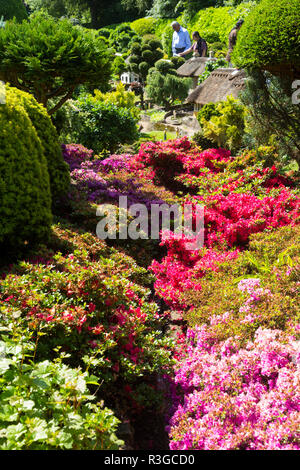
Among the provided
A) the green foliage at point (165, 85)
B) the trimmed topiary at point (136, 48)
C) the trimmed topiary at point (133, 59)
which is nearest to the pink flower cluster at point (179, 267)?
the green foliage at point (165, 85)

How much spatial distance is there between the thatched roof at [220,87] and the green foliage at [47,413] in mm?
12488

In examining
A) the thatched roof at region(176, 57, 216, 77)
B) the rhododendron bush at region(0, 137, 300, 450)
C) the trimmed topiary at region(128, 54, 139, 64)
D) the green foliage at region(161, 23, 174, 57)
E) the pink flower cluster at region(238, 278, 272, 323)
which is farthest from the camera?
the green foliage at region(161, 23, 174, 57)

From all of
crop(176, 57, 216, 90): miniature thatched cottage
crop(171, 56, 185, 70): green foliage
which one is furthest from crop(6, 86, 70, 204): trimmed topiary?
crop(171, 56, 185, 70): green foliage

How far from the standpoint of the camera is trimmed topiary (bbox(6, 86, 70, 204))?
5.15 meters

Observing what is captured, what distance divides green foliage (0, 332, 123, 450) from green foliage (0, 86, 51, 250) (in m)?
1.79

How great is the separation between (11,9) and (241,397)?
1568 inches

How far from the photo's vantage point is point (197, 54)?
A: 2503 centimetres

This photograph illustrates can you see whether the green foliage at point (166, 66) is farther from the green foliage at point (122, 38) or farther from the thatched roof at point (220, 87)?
the green foliage at point (122, 38)

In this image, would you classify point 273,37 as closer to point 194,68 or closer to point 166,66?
point 194,68

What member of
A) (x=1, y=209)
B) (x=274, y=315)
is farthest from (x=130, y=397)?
(x=1, y=209)

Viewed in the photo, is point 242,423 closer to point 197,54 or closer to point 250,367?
point 250,367

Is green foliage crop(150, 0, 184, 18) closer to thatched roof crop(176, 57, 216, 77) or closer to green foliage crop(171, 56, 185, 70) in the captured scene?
green foliage crop(171, 56, 185, 70)

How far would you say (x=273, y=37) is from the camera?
6.41m

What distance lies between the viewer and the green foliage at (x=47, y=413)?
2035 millimetres
